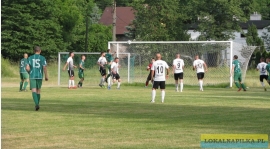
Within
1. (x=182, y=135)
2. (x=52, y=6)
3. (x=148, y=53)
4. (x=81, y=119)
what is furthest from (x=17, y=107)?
(x=52, y=6)

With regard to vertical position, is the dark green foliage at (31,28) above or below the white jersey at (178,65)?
above

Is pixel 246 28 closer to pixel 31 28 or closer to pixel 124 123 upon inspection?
pixel 31 28

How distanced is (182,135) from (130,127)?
2049 millimetres

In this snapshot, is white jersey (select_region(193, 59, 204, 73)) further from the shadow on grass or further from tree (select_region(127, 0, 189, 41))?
tree (select_region(127, 0, 189, 41))

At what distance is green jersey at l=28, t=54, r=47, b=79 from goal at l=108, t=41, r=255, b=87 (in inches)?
921

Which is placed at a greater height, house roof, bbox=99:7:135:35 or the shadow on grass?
house roof, bbox=99:7:135:35

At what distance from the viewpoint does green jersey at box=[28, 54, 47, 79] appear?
23172 mm

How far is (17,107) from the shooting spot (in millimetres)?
24141

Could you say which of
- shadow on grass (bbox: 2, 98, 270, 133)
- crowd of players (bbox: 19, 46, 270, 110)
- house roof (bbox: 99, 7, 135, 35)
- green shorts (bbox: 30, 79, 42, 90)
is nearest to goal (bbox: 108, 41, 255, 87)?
crowd of players (bbox: 19, 46, 270, 110)

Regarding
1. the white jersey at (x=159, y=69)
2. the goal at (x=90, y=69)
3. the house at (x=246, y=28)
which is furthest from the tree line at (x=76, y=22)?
the white jersey at (x=159, y=69)

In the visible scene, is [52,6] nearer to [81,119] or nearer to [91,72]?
[91,72]

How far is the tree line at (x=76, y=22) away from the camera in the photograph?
265ft

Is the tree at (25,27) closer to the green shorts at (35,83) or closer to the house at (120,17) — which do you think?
the house at (120,17)

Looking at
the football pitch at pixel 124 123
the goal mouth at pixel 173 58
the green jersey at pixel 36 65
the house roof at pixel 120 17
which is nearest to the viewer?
the football pitch at pixel 124 123
